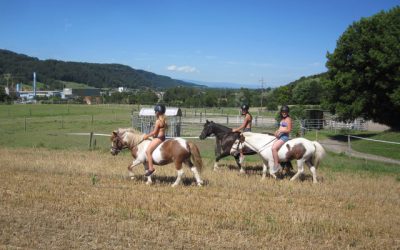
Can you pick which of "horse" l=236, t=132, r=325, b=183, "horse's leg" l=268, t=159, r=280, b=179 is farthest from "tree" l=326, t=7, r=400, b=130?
"horse's leg" l=268, t=159, r=280, b=179

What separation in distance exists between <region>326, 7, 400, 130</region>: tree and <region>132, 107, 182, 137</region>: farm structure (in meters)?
14.7

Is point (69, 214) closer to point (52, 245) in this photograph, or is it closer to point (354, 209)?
point (52, 245)

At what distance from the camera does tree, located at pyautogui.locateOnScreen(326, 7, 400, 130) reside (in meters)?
35.2

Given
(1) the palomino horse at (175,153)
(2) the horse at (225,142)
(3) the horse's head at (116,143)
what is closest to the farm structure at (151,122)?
(2) the horse at (225,142)

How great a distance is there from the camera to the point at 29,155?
1788cm

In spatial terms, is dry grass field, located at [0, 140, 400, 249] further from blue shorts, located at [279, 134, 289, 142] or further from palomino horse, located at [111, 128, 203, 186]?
blue shorts, located at [279, 134, 289, 142]

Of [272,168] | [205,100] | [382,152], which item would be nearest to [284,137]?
[272,168]

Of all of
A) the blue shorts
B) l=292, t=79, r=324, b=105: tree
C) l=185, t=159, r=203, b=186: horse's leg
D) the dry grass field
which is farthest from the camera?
l=292, t=79, r=324, b=105: tree

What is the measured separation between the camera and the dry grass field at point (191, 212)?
6.84 meters

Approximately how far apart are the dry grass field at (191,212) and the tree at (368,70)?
2441cm

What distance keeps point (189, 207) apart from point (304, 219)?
2369mm

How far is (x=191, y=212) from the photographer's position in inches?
340

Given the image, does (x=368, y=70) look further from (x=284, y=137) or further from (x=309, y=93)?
(x=309, y=93)

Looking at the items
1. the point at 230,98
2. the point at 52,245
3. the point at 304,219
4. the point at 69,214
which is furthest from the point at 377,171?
the point at 230,98
